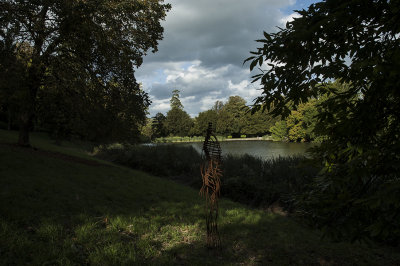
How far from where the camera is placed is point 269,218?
6.78m

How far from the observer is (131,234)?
477cm

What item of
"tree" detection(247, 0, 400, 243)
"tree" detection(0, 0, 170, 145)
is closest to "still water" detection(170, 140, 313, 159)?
"tree" detection(0, 0, 170, 145)

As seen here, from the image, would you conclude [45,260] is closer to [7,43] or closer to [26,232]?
[26,232]

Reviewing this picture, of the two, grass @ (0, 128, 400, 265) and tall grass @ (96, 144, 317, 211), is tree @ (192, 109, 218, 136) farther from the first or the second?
grass @ (0, 128, 400, 265)

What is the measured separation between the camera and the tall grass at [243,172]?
948 cm

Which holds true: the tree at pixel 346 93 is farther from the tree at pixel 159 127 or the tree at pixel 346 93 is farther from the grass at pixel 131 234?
the tree at pixel 159 127

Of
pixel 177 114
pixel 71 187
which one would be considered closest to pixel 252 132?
pixel 177 114

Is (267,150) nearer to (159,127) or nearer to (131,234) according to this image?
(159,127)

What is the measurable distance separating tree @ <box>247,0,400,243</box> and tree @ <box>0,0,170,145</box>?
878 cm

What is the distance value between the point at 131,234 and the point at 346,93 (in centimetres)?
421

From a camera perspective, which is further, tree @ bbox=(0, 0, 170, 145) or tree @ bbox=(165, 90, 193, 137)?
tree @ bbox=(165, 90, 193, 137)

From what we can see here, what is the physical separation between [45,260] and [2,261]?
19.2 inches

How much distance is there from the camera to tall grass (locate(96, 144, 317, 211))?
948 centimetres

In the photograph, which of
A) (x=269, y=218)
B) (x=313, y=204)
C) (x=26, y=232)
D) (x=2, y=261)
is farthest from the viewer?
(x=269, y=218)
